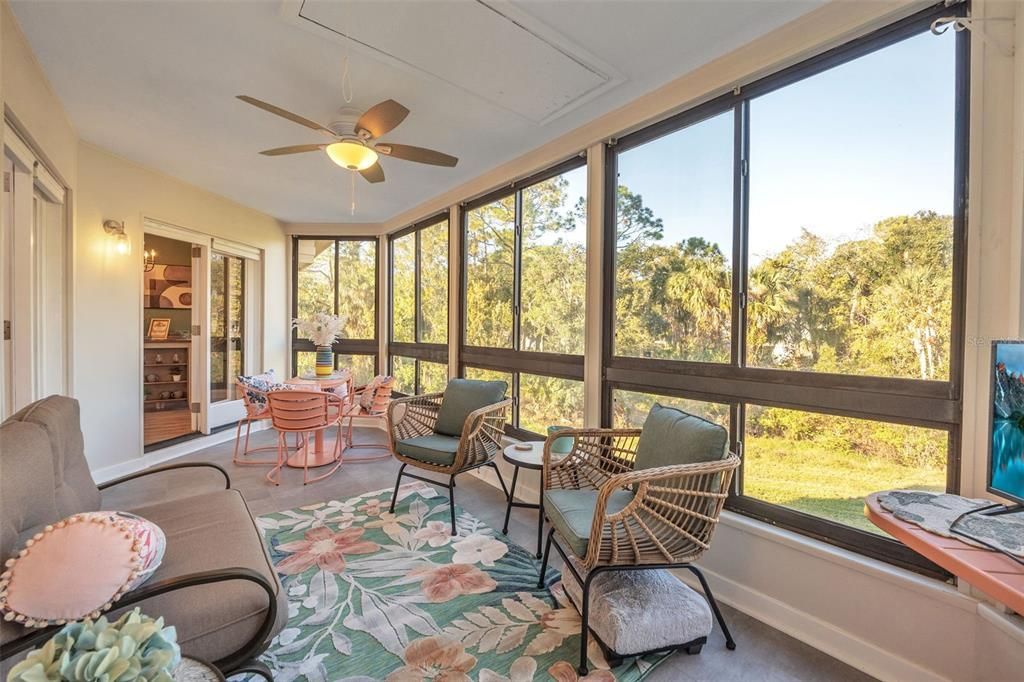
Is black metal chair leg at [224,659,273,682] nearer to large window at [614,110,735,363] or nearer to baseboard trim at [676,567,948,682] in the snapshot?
baseboard trim at [676,567,948,682]

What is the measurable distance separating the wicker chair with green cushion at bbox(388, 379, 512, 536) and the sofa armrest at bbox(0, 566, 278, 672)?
55.8 inches

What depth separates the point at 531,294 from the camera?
11.3ft

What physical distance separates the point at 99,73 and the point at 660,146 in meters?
3.12

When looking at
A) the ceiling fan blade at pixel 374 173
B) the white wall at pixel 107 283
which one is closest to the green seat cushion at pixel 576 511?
the ceiling fan blade at pixel 374 173

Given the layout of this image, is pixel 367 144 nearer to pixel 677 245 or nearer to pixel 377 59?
pixel 377 59

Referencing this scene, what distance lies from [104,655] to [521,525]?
88.9 inches

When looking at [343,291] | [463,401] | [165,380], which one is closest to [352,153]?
[463,401]

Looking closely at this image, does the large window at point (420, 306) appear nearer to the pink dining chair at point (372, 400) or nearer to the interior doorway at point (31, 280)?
the pink dining chair at point (372, 400)

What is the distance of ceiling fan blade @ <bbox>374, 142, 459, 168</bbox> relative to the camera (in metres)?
2.42

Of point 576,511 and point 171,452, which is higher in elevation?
point 576,511

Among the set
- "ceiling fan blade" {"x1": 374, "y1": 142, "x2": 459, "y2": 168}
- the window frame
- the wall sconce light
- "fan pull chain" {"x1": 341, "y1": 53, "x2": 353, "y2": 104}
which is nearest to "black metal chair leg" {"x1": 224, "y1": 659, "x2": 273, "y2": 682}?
"ceiling fan blade" {"x1": 374, "y1": 142, "x2": 459, "y2": 168}

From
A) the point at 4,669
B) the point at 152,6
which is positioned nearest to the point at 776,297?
the point at 4,669

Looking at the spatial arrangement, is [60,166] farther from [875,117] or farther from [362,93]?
[875,117]

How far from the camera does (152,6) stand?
1829 mm
